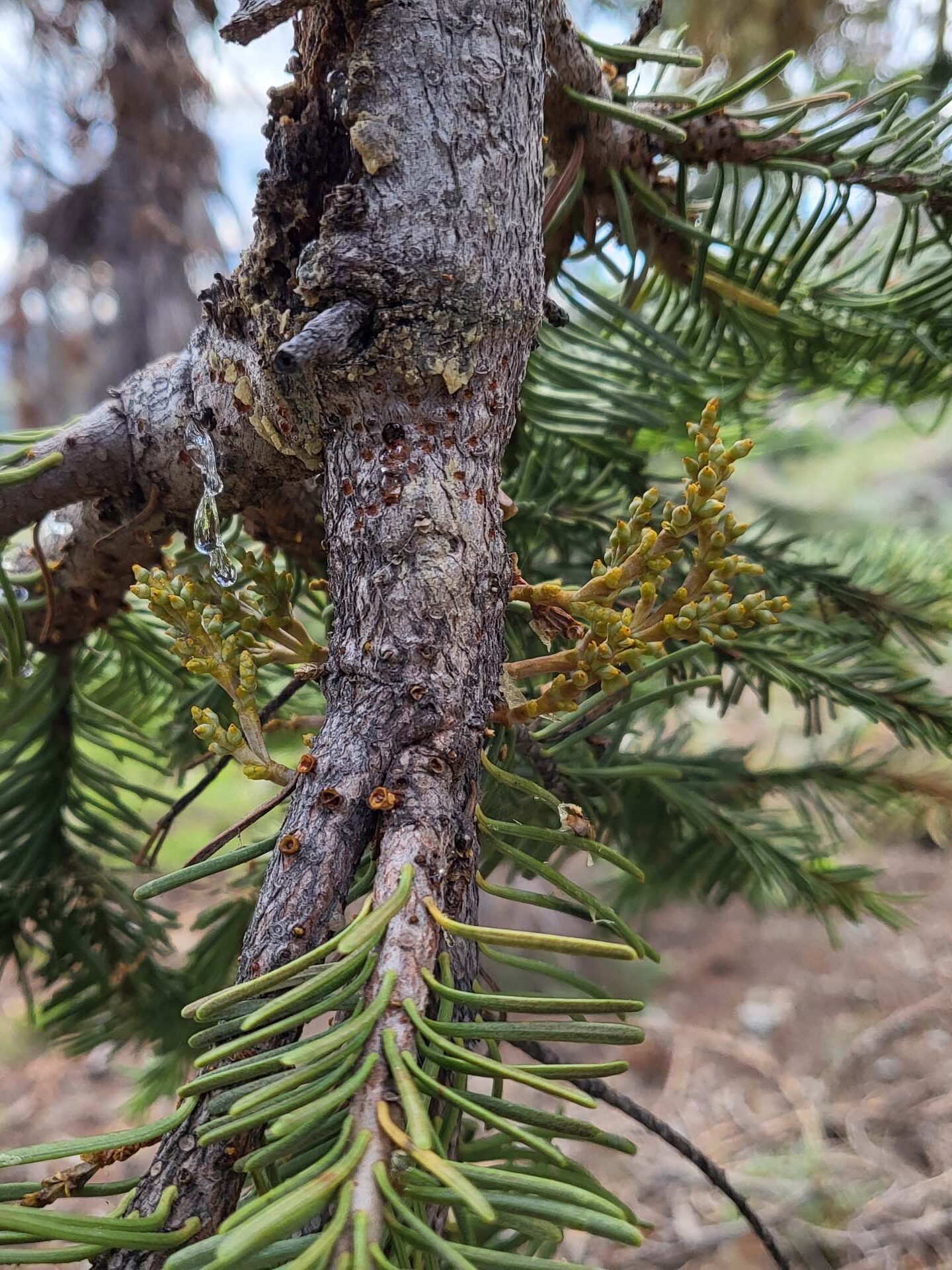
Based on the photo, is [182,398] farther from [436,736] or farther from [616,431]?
[616,431]

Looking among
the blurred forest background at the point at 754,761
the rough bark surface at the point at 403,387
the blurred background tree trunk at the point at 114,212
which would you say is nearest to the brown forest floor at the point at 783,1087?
the blurred forest background at the point at 754,761

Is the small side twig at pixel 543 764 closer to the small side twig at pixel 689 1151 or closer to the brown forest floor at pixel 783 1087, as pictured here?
the small side twig at pixel 689 1151

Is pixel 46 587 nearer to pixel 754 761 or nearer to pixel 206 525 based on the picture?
pixel 206 525

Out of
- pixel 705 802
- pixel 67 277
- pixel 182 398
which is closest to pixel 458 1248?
pixel 182 398

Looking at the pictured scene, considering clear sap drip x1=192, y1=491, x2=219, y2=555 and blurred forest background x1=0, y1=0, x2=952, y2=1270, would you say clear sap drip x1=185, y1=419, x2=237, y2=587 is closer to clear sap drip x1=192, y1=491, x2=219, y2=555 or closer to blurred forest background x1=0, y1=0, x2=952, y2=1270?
clear sap drip x1=192, y1=491, x2=219, y2=555

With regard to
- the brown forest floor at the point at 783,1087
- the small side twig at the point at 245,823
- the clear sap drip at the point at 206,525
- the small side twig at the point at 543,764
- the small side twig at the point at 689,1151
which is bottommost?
the brown forest floor at the point at 783,1087

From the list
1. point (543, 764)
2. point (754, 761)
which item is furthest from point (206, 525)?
point (754, 761)

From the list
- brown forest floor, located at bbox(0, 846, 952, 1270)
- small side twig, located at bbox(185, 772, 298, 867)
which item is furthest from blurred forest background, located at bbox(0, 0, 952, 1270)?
small side twig, located at bbox(185, 772, 298, 867)
